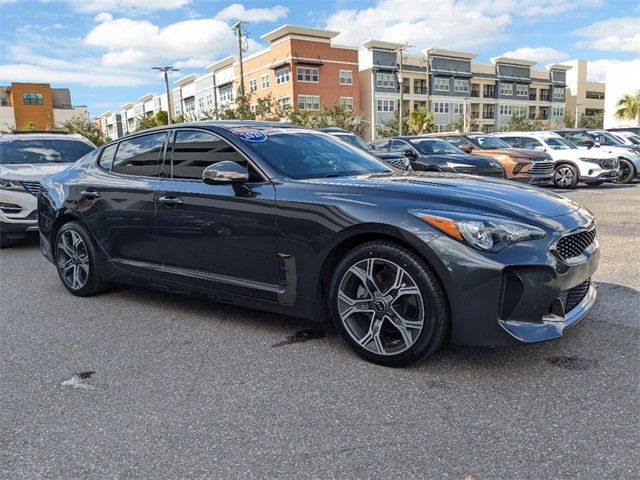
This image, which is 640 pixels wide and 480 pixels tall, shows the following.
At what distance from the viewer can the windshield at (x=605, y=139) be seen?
18.1 metres

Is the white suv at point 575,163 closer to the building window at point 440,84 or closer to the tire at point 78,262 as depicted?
the tire at point 78,262

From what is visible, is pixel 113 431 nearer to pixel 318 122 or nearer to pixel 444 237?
pixel 444 237

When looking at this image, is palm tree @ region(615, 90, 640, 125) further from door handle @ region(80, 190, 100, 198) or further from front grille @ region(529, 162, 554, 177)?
door handle @ region(80, 190, 100, 198)

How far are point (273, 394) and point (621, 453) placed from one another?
67.9 inches

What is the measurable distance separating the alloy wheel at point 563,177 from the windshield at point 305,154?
39.6 feet

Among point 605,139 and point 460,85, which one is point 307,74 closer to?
point 460,85

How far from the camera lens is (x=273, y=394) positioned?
120 inches

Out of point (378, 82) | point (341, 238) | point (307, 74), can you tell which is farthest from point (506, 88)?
point (341, 238)

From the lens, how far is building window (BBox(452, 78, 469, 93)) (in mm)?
69062

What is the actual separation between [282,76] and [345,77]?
283 inches

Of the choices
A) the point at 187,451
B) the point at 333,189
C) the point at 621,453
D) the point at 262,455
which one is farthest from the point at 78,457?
the point at 621,453

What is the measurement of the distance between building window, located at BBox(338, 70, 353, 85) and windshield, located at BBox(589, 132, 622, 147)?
43.7 m

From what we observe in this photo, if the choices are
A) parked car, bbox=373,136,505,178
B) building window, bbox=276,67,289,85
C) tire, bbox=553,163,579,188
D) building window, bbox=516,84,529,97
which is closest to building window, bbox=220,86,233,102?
building window, bbox=276,67,289,85

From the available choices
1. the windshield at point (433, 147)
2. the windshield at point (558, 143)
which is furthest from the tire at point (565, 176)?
the windshield at point (433, 147)
